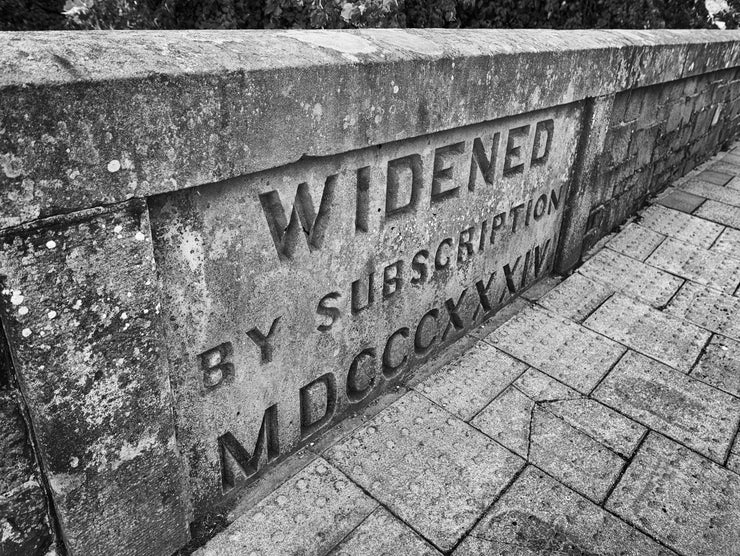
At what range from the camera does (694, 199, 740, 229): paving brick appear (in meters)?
4.25

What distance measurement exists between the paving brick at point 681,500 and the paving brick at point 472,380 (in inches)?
23.3

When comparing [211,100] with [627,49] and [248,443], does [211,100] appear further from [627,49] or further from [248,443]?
[627,49]

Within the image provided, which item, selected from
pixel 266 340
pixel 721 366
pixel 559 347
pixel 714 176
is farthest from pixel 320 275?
pixel 714 176

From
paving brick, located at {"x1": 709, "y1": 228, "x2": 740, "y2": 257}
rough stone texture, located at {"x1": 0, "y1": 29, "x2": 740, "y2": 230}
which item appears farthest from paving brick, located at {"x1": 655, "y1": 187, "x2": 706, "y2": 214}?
rough stone texture, located at {"x1": 0, "y1": 29, "x2": 740, "y2": 230}

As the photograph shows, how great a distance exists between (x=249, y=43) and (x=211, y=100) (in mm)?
267

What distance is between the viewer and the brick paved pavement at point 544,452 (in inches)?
67.4

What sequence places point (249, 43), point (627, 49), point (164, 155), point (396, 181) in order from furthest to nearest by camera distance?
point (627, 49) < point (396, 181) < point (249, 43) < point (164, 155)

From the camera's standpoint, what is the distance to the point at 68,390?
3.89 feet

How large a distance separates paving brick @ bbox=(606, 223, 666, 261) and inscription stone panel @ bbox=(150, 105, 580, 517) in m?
1.38

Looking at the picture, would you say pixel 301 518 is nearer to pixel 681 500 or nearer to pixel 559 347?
pixel 681 500

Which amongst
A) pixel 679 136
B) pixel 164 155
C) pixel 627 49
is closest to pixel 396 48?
pixel 164 155

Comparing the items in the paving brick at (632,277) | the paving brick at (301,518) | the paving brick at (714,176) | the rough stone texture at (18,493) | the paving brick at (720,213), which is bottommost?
the paving brick at (301,518)

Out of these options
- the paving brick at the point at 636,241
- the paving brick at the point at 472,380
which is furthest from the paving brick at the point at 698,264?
the paving brick at the point at 472,380

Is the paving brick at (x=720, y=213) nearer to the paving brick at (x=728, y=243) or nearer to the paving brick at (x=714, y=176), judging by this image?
the paving brick at (x=728, y=243)
